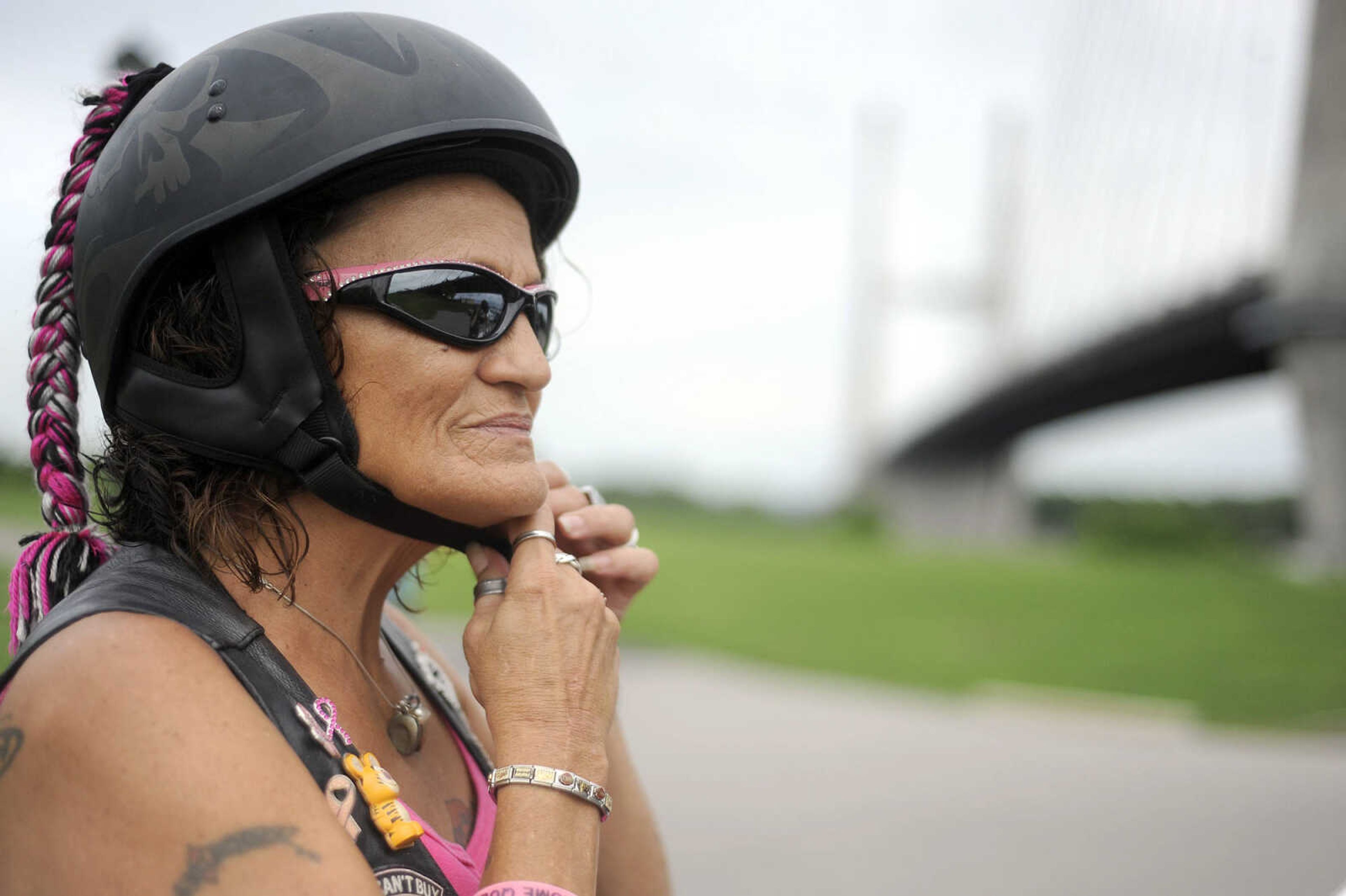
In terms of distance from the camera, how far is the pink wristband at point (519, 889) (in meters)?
1.40

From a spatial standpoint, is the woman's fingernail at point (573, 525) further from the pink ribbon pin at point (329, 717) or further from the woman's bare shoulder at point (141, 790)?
the woman's bare shoulder at point (141, 790)

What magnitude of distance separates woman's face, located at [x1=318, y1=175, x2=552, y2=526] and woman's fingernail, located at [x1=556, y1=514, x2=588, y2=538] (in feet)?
0.92

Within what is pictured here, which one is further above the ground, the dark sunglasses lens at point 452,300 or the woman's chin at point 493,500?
the dark sunglasses lens at point 452,300

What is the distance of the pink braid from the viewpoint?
5.73 feet

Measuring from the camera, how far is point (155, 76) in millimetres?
1861

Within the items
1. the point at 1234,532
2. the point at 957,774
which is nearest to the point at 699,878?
the point at 957,774

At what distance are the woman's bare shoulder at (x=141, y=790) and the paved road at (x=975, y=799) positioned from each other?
12.9 feet

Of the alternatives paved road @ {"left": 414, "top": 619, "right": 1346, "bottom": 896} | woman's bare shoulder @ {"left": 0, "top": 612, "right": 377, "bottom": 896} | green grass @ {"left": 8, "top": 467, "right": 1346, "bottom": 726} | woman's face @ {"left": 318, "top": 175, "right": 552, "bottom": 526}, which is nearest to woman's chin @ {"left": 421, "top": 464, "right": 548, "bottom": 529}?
woman's face @ {"left": 318, "top": 175, "right": 552, "bottom": 526}

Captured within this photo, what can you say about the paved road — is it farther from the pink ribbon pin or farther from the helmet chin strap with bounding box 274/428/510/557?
the pink ribbon pin

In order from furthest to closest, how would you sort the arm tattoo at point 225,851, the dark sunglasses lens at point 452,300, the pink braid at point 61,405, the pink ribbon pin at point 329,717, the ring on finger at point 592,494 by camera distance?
the ring on finger at point 592,494 < the pink braid at point 61,405 < the dark sunglasses lens at point 452,300 < the pink ribbon pin at point 329,717 < the arm tattoo at point 225,851

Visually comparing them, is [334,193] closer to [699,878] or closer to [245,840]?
[245,840]

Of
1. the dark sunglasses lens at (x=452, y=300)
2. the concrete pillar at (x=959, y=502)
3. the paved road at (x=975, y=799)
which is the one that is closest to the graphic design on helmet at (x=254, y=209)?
the dark sunglasses lens at (x=452, y=300)

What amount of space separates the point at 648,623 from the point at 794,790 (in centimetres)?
688

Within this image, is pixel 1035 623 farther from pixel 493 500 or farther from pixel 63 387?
pixel 63 387
